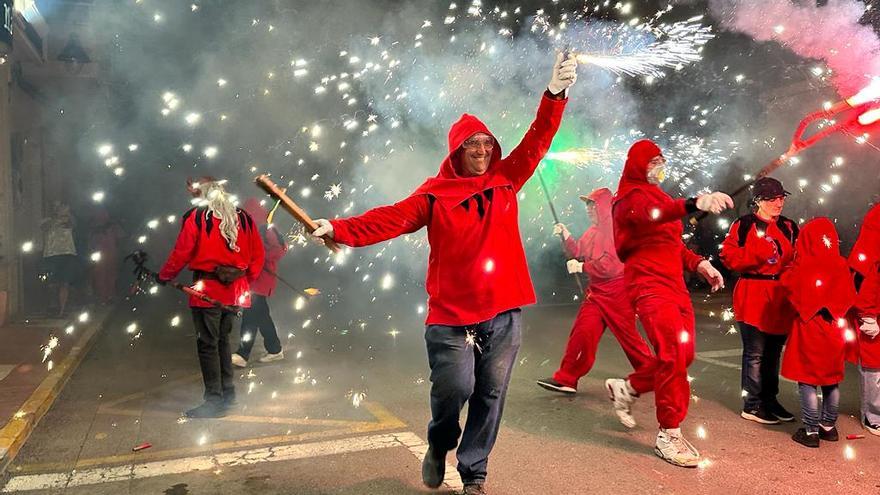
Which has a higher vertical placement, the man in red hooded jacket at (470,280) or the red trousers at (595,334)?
the man in red hooded jacket at (470,280)

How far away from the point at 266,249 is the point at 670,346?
5.45 meters

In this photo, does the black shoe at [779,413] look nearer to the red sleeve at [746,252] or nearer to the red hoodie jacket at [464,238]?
the red sleeve at [746,252]

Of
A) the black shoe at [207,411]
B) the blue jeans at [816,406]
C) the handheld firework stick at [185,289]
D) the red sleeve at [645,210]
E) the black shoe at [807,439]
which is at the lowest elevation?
the black shoe at [807,439]

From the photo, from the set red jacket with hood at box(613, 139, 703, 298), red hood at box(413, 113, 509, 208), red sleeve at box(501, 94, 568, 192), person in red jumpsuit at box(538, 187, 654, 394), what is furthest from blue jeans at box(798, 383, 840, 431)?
red hood at box(413, 113, 509, 208)

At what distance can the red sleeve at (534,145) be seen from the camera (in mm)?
4109

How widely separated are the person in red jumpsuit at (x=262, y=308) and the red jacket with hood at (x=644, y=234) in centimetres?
460

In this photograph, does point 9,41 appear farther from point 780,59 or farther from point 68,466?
point 780,59

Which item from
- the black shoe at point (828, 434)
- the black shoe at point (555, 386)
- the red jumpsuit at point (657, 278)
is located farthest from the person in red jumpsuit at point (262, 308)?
the black shoe at point (828, 434)

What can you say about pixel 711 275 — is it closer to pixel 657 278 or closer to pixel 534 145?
pixel 657 278

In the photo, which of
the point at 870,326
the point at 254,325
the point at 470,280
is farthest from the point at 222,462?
the point at 870,326

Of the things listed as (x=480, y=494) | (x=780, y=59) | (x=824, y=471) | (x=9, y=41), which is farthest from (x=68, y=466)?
(x=780, y=59)

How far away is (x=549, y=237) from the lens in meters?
20.0

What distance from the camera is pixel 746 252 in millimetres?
5539

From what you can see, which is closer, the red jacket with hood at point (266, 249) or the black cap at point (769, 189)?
the black cap at point (769, 189)
